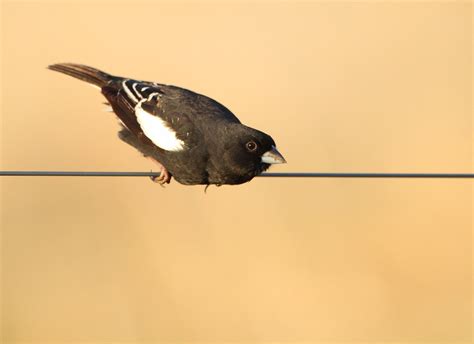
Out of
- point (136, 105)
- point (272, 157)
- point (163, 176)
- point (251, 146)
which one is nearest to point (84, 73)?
point (136, 105)

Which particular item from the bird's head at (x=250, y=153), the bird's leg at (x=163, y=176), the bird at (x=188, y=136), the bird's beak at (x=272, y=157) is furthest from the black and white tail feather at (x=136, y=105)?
the bird's beak at (x=272, y=157)

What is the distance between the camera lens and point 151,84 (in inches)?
194

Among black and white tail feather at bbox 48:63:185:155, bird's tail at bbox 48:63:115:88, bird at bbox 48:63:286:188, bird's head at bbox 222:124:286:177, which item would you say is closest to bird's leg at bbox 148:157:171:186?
bird at bbox 48:63:286:188

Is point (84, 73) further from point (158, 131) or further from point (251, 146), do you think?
point (251, 146)

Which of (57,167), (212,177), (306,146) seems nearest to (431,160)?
(306,146)

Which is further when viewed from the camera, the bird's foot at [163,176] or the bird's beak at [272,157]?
the bird's foot at [163,176]

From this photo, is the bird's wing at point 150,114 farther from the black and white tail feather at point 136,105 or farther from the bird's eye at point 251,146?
the bird's eye at point 251,146

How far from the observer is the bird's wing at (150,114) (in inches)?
177

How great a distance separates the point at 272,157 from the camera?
4.27 m

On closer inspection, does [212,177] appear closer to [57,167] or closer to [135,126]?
[135,126]

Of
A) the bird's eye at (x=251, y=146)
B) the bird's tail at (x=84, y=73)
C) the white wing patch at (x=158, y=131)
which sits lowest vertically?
the bird's eye at (x=251, y=146)

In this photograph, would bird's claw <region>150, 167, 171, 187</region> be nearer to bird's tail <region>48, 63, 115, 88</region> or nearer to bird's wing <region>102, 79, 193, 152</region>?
bird's wing <region>102, 79, 193, 152</region>

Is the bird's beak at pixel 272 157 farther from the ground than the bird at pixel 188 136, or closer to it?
closer to it

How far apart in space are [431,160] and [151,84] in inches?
96.6
